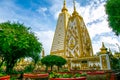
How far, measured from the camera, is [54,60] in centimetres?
2064

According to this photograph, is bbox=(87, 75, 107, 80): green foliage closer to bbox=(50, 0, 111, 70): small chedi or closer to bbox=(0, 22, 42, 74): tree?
bbox=(0, 22, 42, 74): tree

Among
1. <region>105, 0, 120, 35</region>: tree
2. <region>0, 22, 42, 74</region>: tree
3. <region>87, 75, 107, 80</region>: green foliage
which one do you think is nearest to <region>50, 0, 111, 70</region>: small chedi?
<region>0, 22, 42, 74</region>: tree

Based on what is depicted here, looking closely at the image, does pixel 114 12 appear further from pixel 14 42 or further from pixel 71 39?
pixel 71 39

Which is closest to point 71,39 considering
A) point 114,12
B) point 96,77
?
point 114,12

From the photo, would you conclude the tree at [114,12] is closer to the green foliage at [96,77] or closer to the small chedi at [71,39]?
the green foliage at [96,77]

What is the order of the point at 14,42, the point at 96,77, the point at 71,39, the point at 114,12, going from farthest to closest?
the point at 71,39, the point at 14,42, the point at 114,12, the point at 96,77

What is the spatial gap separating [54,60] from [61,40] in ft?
72.5

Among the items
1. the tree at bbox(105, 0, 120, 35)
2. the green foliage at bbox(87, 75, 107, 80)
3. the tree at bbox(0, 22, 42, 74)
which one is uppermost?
the tree at bbox(105, 0, 120, 35)

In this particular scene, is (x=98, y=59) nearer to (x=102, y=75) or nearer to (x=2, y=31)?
(x=2, y=31)

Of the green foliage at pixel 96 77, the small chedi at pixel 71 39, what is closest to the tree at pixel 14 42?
the green foliage at pixel 96 77

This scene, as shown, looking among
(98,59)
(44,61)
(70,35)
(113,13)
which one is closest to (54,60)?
(44,61)

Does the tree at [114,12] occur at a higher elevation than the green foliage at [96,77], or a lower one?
higher

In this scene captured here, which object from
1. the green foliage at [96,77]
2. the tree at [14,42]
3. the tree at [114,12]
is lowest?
the green foliage at [96,77]

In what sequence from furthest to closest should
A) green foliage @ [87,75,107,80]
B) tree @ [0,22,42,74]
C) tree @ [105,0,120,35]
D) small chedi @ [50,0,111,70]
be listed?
small chedi @ [50,0,111,70] < tree @ [0,22,42,74] < tree @ [105,0,120,35] < green foliage @ [87,75,107,80]
